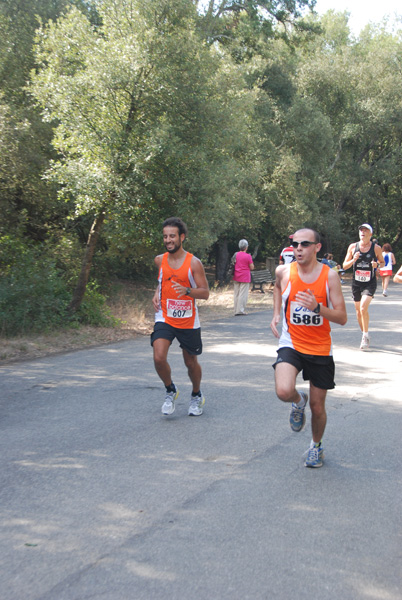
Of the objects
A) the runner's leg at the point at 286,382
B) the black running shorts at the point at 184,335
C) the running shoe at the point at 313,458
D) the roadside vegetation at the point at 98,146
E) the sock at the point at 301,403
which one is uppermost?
the roadside vegetation at the point at 98,146

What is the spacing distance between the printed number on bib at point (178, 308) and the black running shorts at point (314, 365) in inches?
62.5

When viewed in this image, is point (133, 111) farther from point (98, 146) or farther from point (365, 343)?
point (365, 343)

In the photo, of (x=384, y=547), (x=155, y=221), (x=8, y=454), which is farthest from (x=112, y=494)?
(x=155, y=221)

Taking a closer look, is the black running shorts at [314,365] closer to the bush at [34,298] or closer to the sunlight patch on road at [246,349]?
the sunlight patch on road at [246,349]

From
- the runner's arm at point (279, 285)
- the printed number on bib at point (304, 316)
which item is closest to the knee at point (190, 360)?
the runner's arm at point (279, 285)

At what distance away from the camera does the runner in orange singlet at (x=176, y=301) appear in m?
6.11

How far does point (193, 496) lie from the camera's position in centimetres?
434

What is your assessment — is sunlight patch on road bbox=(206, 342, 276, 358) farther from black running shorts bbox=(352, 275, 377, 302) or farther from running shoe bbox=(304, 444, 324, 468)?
running shoe bbox=(304, 444, 324, 468)

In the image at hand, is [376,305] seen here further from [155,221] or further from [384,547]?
[384,547]

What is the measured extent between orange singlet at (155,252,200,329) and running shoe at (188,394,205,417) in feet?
2.63

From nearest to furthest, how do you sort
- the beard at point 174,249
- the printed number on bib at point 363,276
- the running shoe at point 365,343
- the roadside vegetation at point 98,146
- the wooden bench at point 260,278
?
the beard at point 174,249
the running shoe at point 365,343
the printed number on bib at point 363,276
the roadside vegetation at point 98,146
the wooden bench at point 260,278

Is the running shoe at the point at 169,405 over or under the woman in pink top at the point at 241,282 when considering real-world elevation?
under

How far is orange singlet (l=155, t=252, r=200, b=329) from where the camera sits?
6215 mm

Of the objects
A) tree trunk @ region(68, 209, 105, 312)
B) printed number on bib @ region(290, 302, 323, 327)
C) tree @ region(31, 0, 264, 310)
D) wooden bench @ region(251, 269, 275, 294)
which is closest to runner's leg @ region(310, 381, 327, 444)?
printed number on bib @ region(290, 302, 323, 327)
